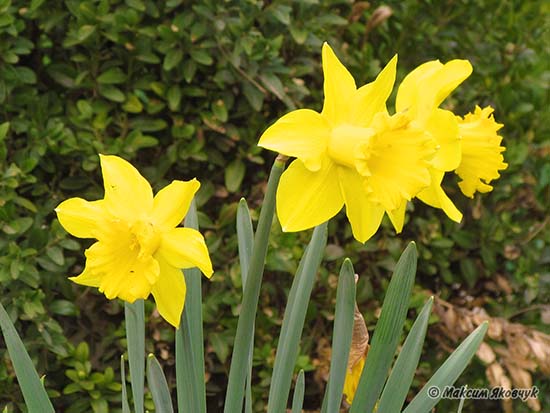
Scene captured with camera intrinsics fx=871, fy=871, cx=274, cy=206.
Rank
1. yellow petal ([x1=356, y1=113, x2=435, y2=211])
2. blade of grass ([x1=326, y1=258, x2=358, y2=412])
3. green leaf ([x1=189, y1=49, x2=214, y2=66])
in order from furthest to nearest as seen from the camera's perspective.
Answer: green leaf ([x1=189, y1=49, x2=214, y2=66])
blade of grass ([x1=326, y1=258, x2=358, y2=412])
yellow petal ([x1=356, y1=113, x2=435, y2=211])

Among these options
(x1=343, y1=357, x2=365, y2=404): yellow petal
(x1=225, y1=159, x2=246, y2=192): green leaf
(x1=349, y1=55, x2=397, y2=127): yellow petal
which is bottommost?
(x1=225, y1=159, x2=246, y2=192): green leaf

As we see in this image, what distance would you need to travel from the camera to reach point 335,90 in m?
0.93

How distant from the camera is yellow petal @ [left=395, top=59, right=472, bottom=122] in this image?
0.94 m

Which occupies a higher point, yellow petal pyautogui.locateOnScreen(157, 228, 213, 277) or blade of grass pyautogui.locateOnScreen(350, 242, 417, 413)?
yellow petal pyautogui.locateOnScreen(157, 228, 213, 277)

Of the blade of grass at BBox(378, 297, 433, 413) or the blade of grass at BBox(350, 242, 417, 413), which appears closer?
the blade of grass at BBox(350, 242, 417, 413)

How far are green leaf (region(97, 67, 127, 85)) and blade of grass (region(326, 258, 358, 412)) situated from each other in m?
1.01

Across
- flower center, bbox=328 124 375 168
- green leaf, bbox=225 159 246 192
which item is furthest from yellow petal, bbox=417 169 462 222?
green leaf, bbox=225 159 246 192

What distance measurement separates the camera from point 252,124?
2055mm

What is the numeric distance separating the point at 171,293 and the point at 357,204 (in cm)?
23

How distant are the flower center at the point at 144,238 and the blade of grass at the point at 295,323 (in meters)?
0.23

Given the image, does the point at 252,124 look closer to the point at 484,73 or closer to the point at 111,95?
the point at 111,95

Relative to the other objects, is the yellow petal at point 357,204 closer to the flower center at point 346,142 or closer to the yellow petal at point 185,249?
the flower center at point 346,142

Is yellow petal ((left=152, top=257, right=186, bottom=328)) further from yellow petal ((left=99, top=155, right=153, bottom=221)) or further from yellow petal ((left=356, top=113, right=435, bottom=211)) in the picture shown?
yellow petal ((left=356, top=113, right=435, bottom=211))

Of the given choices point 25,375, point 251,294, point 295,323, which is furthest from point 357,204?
point 25,375
